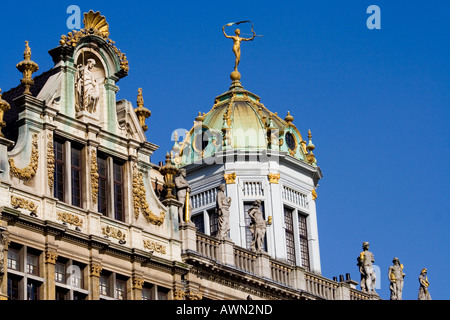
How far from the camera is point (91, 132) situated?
57.0 metres

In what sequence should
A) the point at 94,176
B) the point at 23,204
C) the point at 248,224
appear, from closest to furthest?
Answer: the point at 23,204
the point at 94,176
the point at 248,224

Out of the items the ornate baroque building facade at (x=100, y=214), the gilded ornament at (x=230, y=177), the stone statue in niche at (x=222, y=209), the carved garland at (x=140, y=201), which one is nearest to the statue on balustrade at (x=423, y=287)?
the ornate baroque building facade at (x=100, y=214)

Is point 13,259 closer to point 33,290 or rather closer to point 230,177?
point 33,290

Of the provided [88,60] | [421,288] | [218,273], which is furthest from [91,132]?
[421,288]

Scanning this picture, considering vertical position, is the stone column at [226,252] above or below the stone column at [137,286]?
above

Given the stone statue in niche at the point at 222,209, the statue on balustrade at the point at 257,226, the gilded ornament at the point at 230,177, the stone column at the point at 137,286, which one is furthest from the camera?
the gilded ornament at the point at 230,177

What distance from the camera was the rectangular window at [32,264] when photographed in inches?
2071

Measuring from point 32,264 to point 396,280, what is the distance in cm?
2381

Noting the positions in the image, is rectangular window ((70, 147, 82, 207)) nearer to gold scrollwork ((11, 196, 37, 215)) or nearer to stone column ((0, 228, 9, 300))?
gold scrollwork ((11, 196, 37, 215))

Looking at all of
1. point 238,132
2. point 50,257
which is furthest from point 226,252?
point 238,132

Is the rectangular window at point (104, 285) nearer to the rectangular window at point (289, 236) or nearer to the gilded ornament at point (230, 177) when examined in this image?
the gilded ornament at point (230, 177)

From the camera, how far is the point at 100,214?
183 ft

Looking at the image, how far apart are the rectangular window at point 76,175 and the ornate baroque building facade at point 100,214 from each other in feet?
0.15
